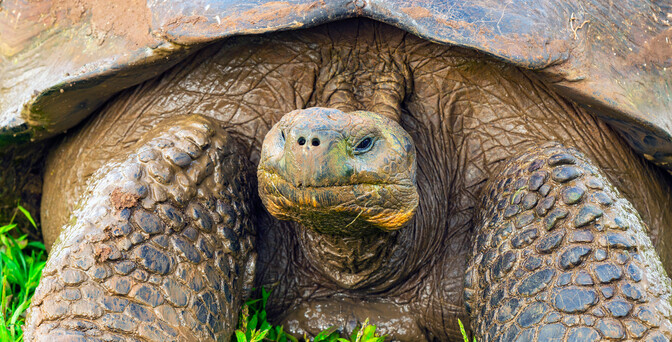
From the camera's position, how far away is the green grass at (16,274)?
2768 millimetres

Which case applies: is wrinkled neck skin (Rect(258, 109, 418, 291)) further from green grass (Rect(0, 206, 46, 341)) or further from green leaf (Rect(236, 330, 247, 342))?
Result: green grass (Rect(0, 206, 46, 341))

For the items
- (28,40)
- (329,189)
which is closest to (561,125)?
(329,189)

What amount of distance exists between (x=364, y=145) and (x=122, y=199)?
0.83 m

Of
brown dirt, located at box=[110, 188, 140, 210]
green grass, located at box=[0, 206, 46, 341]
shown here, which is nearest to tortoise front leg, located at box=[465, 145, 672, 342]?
brown dirt, located at box=[110, 188, 140, 210]

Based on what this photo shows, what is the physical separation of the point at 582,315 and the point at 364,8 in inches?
46.7

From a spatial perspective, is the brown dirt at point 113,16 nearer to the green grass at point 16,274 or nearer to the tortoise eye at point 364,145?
the tortoise eye at point 364,145

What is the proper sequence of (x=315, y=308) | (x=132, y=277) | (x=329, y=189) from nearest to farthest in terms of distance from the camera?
(x=329, y=189) → (x=132, y=277) → (x=315, y=308)

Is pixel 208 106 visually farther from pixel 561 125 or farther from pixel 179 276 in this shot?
pixel 561 125

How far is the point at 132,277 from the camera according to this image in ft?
7.68

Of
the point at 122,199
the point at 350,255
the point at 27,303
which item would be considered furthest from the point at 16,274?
the point at 350,255

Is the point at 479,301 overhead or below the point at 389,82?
below

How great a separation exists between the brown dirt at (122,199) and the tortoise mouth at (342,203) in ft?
1.44

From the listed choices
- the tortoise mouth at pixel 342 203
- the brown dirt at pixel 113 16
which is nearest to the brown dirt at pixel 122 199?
the tortoise mouth at pixel 342 203

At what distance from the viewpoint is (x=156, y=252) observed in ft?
7.86
